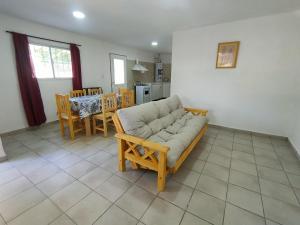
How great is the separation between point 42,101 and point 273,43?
5.16 metres

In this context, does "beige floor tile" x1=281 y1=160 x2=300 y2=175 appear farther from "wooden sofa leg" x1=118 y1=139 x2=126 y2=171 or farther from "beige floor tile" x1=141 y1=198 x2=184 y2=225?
"wooden sofa leg" x1=118 y1=139 x2=126 y2=171

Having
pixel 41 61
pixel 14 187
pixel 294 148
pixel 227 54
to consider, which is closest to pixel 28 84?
pixel 41 61

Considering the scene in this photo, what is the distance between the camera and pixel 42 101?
3.48m

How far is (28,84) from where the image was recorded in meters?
3.17

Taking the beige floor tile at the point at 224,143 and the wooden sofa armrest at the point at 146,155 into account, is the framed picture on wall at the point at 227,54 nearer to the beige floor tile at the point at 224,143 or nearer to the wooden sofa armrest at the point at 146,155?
the beige floor tile at the point at 224,143

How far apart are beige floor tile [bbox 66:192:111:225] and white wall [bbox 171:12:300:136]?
10.3 ft

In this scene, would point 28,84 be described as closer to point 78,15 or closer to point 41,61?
point 41,61

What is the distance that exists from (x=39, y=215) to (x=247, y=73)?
4020 millimetres

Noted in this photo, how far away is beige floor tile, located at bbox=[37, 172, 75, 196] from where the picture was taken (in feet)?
5.46

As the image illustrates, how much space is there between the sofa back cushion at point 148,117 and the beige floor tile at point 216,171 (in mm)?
871

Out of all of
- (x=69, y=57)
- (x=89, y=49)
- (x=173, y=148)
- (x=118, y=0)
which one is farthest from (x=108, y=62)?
(x=173, y=148)

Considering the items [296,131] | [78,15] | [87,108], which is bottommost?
[296,131]

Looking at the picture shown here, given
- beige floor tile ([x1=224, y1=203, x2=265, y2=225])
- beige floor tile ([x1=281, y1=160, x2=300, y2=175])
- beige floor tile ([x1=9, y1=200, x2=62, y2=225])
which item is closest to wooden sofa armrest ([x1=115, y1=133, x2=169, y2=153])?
beige floor tile ([x1=224, y1=203, x2=265, y2=225])

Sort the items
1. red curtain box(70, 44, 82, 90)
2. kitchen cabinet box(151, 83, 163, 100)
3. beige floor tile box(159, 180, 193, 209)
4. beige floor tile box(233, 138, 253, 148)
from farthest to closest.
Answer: kitchen cabinet box(151, 83, 163, 100) → red curtain box(70, 44, 82, 90) → beige floor tile box(233, 138, 253, 148) → beige floor tile box(159, 180, 193, 209)
